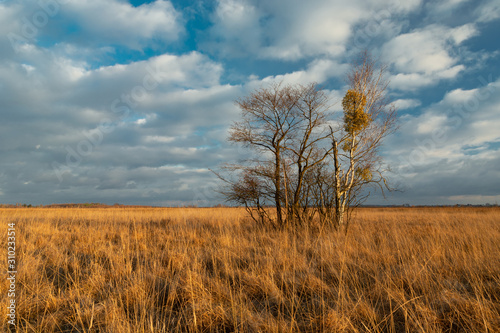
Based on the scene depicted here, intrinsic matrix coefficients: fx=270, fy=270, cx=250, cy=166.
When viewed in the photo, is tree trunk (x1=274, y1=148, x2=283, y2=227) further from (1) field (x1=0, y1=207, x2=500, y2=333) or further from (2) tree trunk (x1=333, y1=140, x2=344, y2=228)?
(1) field (x1=0, y1=207, x2=500, y2=333)

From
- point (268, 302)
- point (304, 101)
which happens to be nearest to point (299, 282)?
point (268, 302)

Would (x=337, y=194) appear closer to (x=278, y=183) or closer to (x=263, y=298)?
(x=278, y=183)

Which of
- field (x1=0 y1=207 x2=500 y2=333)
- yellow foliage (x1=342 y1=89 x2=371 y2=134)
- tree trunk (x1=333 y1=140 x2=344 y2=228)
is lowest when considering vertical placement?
field (x1=0 y1=207 x2=500 y2=333)

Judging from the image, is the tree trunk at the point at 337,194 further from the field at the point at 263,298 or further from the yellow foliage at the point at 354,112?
the field at the point at 263,298

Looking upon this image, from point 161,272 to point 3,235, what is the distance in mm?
6853

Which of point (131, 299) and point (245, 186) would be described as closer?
point (131, 299)

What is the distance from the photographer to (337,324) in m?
2.77

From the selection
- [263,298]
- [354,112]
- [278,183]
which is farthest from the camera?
[354,112]

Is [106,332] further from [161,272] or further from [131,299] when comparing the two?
[161,272]

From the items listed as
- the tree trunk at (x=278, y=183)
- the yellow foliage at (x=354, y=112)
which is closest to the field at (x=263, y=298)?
the tree trunk at (x=278, y=183)

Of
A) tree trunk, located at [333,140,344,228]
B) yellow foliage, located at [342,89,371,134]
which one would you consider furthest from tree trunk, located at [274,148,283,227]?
yellow foliage, located at [342,89,371,134]

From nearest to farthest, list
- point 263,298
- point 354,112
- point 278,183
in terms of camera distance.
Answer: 1. point 263,298
2. point 278,183
3. point 354,112

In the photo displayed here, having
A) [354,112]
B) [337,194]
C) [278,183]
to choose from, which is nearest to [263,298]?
[278,183]

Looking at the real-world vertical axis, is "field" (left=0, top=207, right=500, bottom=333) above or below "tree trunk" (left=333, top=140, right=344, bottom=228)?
below
